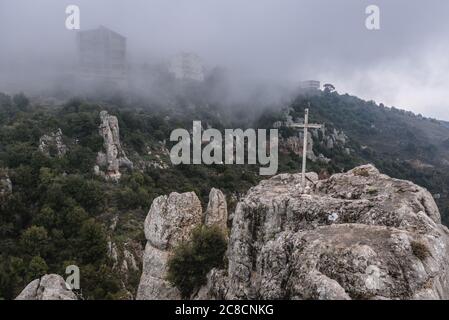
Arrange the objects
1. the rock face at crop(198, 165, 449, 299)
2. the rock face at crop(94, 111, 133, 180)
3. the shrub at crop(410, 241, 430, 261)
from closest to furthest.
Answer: the rock face at crop(198, 165, 449, 299) < the shrub at crop(410, 241, 430, 261) < the rock face at crop(94, 111, 133, 180)

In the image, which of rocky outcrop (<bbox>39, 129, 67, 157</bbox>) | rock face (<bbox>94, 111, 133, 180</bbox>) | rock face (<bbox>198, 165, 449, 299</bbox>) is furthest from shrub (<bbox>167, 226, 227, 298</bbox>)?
rocky outcrop (<bbox>39, 129, 67, 157</bbox>)

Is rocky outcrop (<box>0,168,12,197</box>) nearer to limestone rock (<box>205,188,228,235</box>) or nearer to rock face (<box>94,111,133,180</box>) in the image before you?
rock face (<box>94,111,133,180</box>)

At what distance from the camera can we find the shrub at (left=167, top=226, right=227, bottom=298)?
724 inches

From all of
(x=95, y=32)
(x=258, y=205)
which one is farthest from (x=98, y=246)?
(x=95, y=32)

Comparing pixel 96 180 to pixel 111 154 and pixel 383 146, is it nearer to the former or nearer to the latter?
pixel 111 154

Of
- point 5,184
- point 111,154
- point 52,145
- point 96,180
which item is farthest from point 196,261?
point 52,145

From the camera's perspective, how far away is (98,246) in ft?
127

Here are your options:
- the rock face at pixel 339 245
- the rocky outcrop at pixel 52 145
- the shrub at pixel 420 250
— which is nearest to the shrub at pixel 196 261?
the rock face at pixel 339 245

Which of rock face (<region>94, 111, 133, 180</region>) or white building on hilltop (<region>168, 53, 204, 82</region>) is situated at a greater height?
white building on hilltop (<region>168, 53, 204, 82</region>)

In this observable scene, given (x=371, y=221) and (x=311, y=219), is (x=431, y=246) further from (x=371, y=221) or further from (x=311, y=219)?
(x=311, y=219)

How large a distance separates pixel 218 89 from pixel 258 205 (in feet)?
412

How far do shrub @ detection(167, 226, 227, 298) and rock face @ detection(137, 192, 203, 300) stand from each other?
209cm

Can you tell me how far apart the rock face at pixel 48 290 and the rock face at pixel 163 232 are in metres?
6.93
